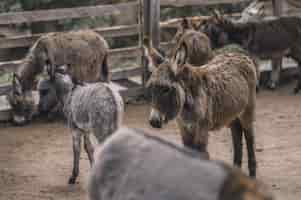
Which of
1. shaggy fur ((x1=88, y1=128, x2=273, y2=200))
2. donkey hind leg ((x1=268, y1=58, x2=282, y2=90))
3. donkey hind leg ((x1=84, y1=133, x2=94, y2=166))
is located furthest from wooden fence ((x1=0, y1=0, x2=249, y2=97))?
shaggy fur ((x1=88, y1=128, x2=273, y2=200))

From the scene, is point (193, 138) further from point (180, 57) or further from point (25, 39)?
point (25, 39)

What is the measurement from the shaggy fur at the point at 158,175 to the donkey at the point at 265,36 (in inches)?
293

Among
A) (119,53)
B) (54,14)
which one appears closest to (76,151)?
(54,14)

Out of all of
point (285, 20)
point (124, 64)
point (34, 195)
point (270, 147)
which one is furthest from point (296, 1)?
point (34, 195)

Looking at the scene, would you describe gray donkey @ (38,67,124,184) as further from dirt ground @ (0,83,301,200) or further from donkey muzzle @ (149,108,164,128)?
donkey muzzle @ (149,108,164,128)

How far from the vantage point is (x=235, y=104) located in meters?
6.20

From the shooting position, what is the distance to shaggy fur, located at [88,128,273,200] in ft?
9.88

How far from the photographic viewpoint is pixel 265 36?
11242 mm

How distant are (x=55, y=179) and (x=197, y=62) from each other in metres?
3.01

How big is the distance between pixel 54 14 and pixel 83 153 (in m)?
2.87

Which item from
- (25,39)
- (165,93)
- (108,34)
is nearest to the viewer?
(165,93)

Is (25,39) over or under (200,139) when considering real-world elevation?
over

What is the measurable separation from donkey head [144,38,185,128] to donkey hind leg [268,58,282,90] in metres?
6.04

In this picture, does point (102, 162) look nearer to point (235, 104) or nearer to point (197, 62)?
point (235, 104)
